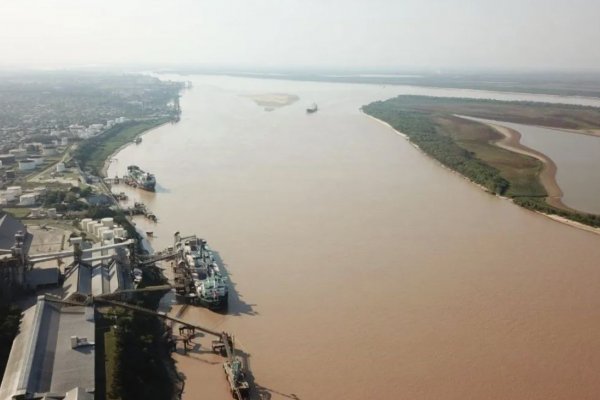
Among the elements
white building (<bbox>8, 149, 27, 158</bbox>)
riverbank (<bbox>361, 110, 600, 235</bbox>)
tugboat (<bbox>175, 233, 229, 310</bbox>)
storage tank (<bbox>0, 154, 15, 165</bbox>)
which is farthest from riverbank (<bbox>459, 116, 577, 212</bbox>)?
white building (<bbox>8, 149, 27, 158</bbox>)

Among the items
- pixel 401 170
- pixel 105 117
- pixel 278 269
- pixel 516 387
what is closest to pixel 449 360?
pixel 516 387

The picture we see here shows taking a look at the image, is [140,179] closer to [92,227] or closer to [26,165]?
[26,165]

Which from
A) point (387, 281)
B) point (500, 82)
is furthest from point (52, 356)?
point (500, 82)

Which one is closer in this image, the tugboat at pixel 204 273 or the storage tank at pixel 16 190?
the tugboat at pixel 204 273

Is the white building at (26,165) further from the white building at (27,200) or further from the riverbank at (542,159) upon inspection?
the riverbank at (542,159)

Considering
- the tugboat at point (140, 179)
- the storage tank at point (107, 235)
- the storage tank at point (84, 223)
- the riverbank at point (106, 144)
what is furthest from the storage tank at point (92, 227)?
the riverbank at point (106, 144)

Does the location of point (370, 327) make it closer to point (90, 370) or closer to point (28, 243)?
point (90, 370)
